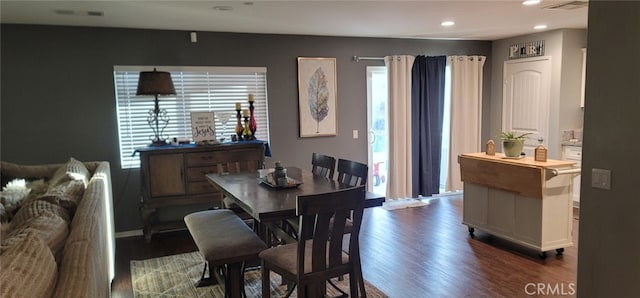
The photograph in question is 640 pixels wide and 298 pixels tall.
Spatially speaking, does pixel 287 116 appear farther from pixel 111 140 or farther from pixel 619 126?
pixel 619 126

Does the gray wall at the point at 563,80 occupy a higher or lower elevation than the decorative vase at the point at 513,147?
higher

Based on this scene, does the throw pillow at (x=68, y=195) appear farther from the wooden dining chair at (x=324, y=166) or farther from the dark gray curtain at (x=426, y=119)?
the dark gray curtain at (x=426, y=119)

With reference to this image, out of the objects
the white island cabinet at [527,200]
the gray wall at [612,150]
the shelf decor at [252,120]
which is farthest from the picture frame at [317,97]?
the gray wall at [612,150]

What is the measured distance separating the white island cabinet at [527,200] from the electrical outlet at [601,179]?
1237mm

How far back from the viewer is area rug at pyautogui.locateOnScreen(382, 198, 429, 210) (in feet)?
19.3

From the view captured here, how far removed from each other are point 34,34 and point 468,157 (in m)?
4.65

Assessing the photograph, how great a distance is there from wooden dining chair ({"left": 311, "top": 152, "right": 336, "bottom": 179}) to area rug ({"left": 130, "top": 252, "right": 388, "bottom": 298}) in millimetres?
875

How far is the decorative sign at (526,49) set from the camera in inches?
230

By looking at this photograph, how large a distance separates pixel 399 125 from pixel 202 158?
9.08 feet

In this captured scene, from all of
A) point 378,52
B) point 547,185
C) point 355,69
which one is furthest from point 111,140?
point 547,185

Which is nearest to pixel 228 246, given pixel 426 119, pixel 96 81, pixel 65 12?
pixel 65 12

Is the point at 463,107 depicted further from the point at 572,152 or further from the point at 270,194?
the point at 270,194

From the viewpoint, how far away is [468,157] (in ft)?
14.7

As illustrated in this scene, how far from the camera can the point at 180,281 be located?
3541 mm
